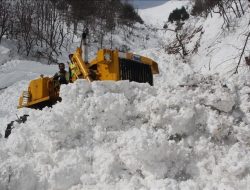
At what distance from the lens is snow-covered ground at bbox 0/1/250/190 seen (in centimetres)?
508

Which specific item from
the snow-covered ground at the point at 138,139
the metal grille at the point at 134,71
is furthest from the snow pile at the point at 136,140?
the metal grille at the point at 134,71

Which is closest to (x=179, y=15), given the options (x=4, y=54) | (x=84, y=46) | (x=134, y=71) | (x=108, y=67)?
(x=4, y=54)

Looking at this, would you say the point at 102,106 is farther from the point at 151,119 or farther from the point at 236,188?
the point at 236,188

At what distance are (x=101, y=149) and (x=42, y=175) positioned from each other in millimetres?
829

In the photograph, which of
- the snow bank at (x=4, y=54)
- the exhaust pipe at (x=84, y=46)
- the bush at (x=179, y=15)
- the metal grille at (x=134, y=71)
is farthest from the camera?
the bush at (x=179, y=15)

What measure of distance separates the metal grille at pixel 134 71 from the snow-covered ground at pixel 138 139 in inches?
60.6

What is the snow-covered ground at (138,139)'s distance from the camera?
508cm

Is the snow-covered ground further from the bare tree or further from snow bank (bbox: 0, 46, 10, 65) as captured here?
the bare tree

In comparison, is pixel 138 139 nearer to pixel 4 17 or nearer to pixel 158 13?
pixel 4 17

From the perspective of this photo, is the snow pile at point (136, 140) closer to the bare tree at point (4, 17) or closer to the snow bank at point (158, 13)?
the bare tree at point (4, 17)

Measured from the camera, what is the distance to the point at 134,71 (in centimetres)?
820

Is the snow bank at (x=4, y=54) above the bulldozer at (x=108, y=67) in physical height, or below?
below

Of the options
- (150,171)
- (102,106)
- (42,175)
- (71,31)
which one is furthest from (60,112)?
(71,31)

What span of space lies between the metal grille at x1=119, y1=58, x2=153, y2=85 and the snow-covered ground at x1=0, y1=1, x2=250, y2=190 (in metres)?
1.54
